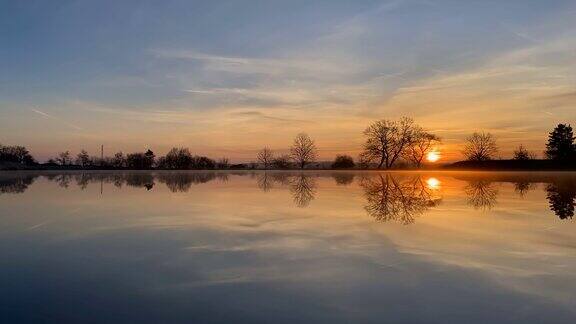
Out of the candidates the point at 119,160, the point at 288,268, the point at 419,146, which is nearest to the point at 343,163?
the point at 419,146

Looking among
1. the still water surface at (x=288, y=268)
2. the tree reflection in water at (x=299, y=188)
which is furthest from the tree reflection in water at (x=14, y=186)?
the tree reflection in water at (x=299, y=188)

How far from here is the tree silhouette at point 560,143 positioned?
2625 inches

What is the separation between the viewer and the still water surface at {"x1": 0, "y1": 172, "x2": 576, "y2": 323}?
3875mm

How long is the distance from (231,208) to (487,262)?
7.56 m

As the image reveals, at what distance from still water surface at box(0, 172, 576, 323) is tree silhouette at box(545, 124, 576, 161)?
68068 mm

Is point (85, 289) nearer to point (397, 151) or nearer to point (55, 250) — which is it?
point (55, 250)

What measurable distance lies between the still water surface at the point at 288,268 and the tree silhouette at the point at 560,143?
68.1 m

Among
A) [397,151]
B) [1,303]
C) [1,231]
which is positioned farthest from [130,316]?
[397,151]

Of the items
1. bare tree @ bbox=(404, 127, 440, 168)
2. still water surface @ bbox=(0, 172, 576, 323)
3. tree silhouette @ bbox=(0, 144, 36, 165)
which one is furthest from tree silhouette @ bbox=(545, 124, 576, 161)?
tree silhouette @ bbox=(0, 144, 36, 165)

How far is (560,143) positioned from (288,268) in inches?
3021

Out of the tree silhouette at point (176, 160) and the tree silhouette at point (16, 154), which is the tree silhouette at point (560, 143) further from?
the tree silhouette at point (16, 154)

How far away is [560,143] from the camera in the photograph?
223 ft

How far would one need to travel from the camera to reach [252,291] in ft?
14.5

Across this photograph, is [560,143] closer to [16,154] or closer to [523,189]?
[523,189]
